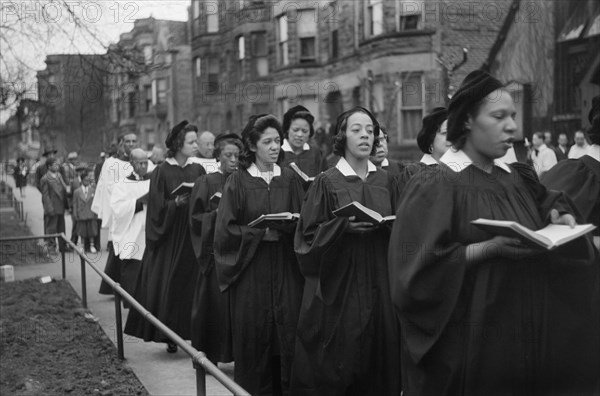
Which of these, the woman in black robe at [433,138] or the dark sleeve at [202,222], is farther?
the dark sleeve at [202,222]

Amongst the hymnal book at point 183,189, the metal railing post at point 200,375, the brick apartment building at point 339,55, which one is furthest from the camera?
the brick apartment building at point 339,55

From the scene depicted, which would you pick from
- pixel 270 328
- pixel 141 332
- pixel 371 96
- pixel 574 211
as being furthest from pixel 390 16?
pixel 574 211

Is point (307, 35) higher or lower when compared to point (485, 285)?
higher

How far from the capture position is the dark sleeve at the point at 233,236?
6188 millimetres

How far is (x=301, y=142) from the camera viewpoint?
8.84 meters

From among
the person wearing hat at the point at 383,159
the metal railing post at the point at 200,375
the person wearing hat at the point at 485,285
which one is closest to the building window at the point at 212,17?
the person wearing hat at the point at 383,159

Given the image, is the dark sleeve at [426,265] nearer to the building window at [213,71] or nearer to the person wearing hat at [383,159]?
the person wearing hat at [383,159]

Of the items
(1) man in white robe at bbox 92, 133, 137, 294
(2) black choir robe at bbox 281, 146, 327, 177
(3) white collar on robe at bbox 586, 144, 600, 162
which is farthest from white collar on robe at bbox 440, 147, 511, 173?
(1) man in white robe at bbox 92, 133, 137, 294

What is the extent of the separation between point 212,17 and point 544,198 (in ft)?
119

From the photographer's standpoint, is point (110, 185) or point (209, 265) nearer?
point (209, 265)

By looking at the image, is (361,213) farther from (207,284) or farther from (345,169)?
(207,284)

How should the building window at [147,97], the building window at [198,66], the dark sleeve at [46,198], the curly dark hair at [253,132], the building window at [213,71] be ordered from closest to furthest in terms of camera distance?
the curly dark hair at [253,132] < the dark sleeve at [46,198] < the building window at [213,71] < the building window at [198,66] < the building window at [147,97]

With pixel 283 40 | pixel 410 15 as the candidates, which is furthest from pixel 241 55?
pixel 410 15

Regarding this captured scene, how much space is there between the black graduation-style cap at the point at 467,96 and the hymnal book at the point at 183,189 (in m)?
4.23
